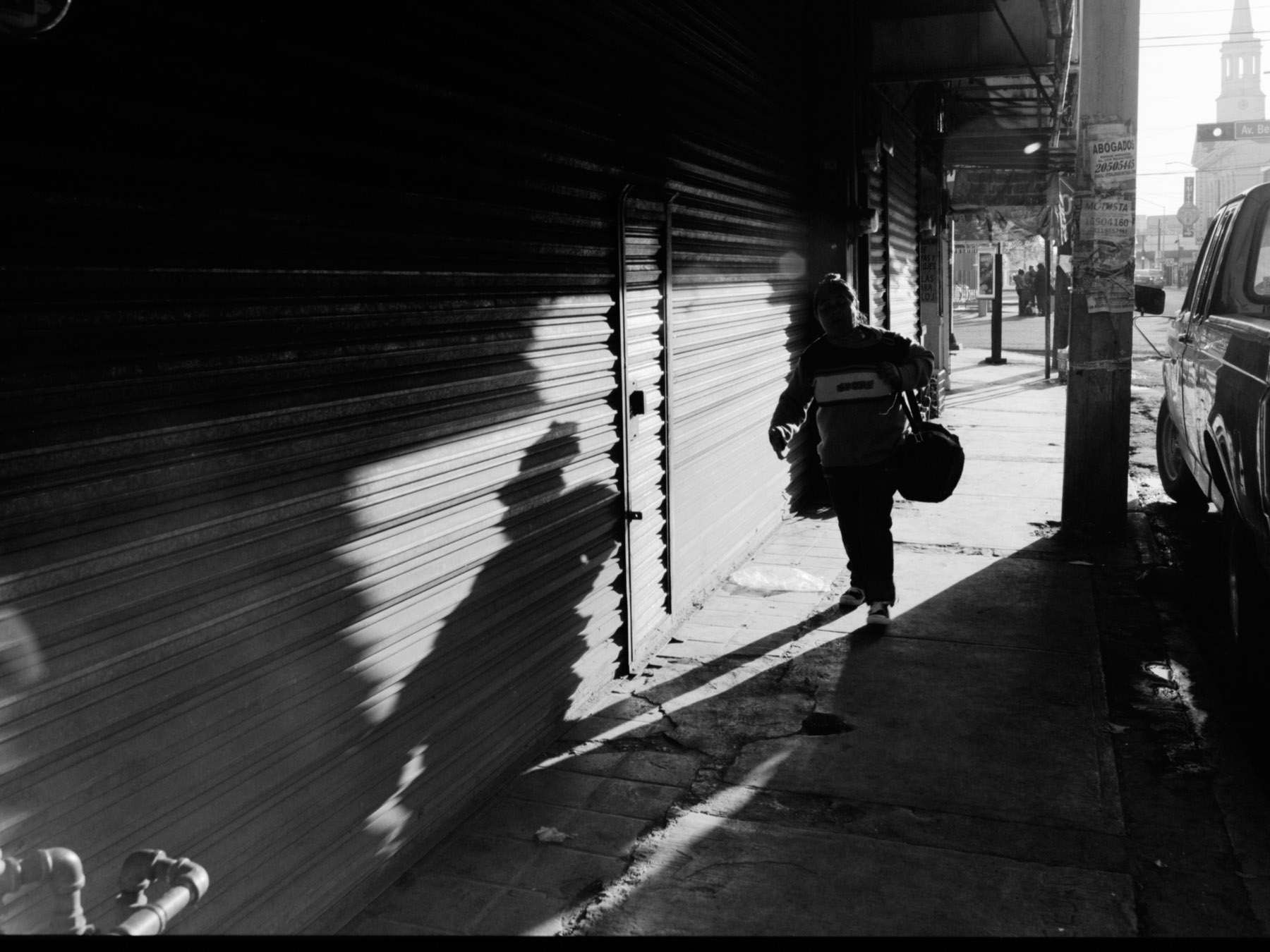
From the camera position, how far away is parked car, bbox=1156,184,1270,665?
449cm

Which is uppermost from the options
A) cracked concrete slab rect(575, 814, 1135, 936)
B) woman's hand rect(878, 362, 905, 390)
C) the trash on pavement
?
woman's hand rect(878, 362, 905, 390)

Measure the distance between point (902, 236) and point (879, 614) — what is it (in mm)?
8822

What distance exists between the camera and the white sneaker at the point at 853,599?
21.2 ft

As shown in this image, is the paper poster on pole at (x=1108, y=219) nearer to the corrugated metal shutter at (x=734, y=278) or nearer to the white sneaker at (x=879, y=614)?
the corrugated metal shutter at (x=734, y=278)

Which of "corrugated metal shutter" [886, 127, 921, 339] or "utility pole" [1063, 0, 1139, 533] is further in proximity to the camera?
"corrugated metal shutter" [886, 127, 921, 339]

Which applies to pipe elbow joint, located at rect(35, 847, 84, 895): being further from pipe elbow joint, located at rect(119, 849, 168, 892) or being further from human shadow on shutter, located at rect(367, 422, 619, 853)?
human shadow on shutter, located at rect(367, 422, 619, 853)

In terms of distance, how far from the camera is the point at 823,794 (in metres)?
4.25

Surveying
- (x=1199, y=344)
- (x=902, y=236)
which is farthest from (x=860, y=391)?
(x=902, y=236)

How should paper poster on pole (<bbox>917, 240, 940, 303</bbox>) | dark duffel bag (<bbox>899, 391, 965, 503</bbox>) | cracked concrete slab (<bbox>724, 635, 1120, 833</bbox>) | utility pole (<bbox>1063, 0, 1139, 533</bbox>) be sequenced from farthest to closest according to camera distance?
paper poster on pole (<bbox>917, 240, 940, 303</bbox>), utility pole (<bbox>1063, 0, 1139, 533</bbox>), dark duffel bag (<bbox>899, 391, 965, 503</bbox>), cracked concrete slab (<bbox>724, 635, 1120, 833</bbox>)

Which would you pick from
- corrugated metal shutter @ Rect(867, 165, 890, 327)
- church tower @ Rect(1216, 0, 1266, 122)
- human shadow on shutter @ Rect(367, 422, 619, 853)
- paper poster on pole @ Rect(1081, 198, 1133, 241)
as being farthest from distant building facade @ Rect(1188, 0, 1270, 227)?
human shadow on shutter @ Rect(367, 422, 619, 853)

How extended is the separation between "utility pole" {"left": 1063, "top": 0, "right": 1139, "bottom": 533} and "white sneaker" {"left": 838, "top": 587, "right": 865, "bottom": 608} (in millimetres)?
2387

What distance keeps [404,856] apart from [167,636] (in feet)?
4.35

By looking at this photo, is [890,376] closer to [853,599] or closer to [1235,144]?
[853,599]

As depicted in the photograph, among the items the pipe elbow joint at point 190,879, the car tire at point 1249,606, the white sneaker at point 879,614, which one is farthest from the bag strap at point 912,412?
the pipe elbow joint at point 190,879
